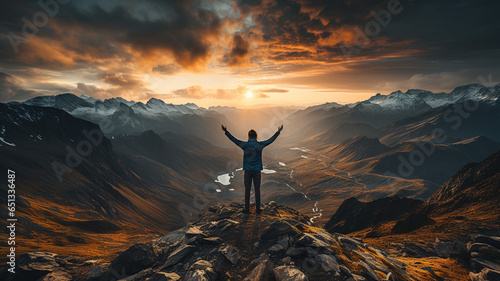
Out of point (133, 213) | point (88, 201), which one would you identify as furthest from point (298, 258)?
point (133, 213)

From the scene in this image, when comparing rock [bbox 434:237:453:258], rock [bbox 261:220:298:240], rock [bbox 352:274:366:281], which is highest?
rock [bbox 261:220:298:240]

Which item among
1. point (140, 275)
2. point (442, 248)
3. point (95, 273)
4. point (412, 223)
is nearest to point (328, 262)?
point (140, 275)

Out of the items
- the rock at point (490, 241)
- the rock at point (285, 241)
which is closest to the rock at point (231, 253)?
the rock at point (285, 241)

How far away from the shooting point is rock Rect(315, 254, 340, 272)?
1056cm

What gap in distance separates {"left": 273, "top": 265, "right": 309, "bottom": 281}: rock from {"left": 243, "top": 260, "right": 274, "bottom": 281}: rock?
0.28m

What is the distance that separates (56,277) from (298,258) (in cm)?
1390

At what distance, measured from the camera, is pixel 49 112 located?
534 feet

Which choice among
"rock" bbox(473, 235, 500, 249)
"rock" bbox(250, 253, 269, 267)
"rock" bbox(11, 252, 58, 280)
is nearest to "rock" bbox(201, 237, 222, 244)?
"rock" bbox(250, 253, 269, 267)

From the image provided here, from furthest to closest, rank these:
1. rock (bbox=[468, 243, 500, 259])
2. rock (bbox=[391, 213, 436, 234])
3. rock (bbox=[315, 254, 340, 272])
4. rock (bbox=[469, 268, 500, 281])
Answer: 1. rock (bbox=[391, 213, 436, 234])
2. rock (bbox=[468, 243, 500, 259])
3. rock (bbox=[469, 268, 500, 281])
4. rock (bbox=[315, 254, 340, 272])

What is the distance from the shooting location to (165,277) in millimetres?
10242

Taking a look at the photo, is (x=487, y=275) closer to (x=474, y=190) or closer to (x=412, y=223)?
(x=412, y=223)

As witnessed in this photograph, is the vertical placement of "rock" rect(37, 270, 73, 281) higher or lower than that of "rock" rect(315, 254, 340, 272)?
lower

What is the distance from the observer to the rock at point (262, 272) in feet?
32.5

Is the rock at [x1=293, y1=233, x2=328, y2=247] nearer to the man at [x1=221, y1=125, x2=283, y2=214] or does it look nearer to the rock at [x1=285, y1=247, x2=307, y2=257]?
the rock at [x1=285, y1=247, x2=307, y2=257]
